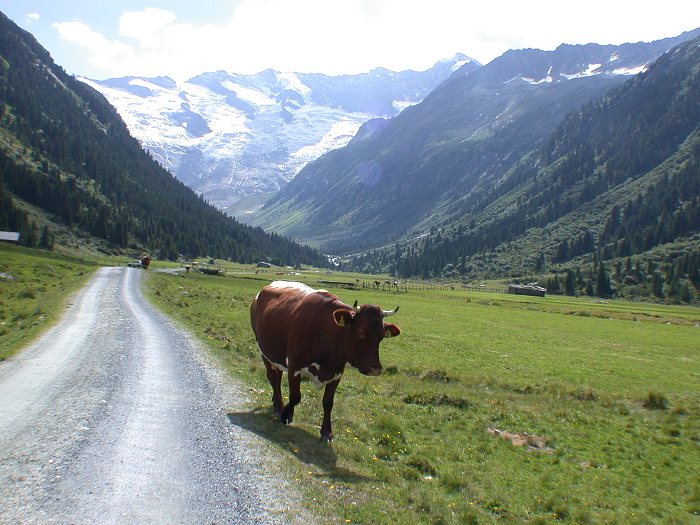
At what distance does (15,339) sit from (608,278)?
580ft

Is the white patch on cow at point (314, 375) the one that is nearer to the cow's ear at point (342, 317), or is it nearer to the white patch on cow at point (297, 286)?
the cow's ear at point (342, 317)

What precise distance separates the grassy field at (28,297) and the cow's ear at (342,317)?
16.7 m

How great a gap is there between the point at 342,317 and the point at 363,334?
0.76 m

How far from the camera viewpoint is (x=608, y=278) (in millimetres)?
169125

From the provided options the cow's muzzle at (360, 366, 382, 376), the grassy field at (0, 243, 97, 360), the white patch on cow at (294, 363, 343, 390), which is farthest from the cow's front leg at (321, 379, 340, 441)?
the grassy field at (0, 243, 97, 360)

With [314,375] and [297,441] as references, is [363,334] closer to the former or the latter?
[314,375]

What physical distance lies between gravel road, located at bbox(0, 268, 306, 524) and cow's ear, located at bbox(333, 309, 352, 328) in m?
3.85

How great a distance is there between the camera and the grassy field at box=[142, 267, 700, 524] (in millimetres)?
12539

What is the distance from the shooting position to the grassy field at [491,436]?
41.1 feet

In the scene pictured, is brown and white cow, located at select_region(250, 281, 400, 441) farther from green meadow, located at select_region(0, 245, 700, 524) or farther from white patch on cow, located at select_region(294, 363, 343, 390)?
green meadow, located at select_region(0, 245, 700, 524)

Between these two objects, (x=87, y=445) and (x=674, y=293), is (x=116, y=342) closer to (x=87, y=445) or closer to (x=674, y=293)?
(x=87, y=445)

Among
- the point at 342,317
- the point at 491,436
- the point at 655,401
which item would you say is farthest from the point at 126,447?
the point at 655,401

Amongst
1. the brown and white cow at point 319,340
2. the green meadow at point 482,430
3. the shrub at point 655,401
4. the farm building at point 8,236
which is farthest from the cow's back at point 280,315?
the farm building at point 8,236

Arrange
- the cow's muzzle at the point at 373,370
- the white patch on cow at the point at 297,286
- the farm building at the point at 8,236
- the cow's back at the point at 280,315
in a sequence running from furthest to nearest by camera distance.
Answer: the farm building at the point at 8,236, the white patch on cow at the point at 297,286, the cow's back at the point at 280,315, the cow's muzzle at the point at 373,370
